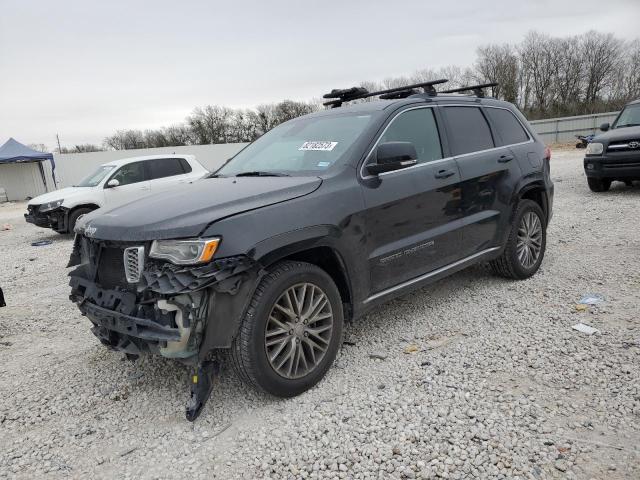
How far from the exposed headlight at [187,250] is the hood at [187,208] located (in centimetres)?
5

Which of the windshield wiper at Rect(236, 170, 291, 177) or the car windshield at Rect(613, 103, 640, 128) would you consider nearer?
the windshield wiper at Rect(236, 170, 291, 177)

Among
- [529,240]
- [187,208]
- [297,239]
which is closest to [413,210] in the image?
[297,239]

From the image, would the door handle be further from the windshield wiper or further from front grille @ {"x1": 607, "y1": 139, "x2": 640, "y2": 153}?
front grille @ {"x1": 607, "y1": 139, "x2": 640, "y2": 153}

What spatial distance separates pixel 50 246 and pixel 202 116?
4707 cm

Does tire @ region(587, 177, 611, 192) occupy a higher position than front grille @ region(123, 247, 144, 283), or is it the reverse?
front grille @ region(123, 247, 144, 283)

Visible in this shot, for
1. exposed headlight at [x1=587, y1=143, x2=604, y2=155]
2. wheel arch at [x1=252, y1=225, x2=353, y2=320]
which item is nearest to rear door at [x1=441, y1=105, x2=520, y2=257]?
wheel arch at [x1=252, y1=225, x2=353, y2=320]

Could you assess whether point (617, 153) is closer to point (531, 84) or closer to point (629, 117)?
point (629, 117)

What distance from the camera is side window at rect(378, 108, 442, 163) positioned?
3856mm

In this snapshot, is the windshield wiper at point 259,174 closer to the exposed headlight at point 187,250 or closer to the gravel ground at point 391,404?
the exposed headlight at point 187,250

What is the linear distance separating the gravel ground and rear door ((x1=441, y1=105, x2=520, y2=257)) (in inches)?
27.4

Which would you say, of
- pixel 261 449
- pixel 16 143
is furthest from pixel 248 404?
pixel 16 143

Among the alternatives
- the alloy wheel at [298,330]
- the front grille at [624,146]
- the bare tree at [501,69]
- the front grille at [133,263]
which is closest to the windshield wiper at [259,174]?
the alloy wheel at [298,330]

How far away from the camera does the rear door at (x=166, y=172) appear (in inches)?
424

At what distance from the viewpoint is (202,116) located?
53938 mm
